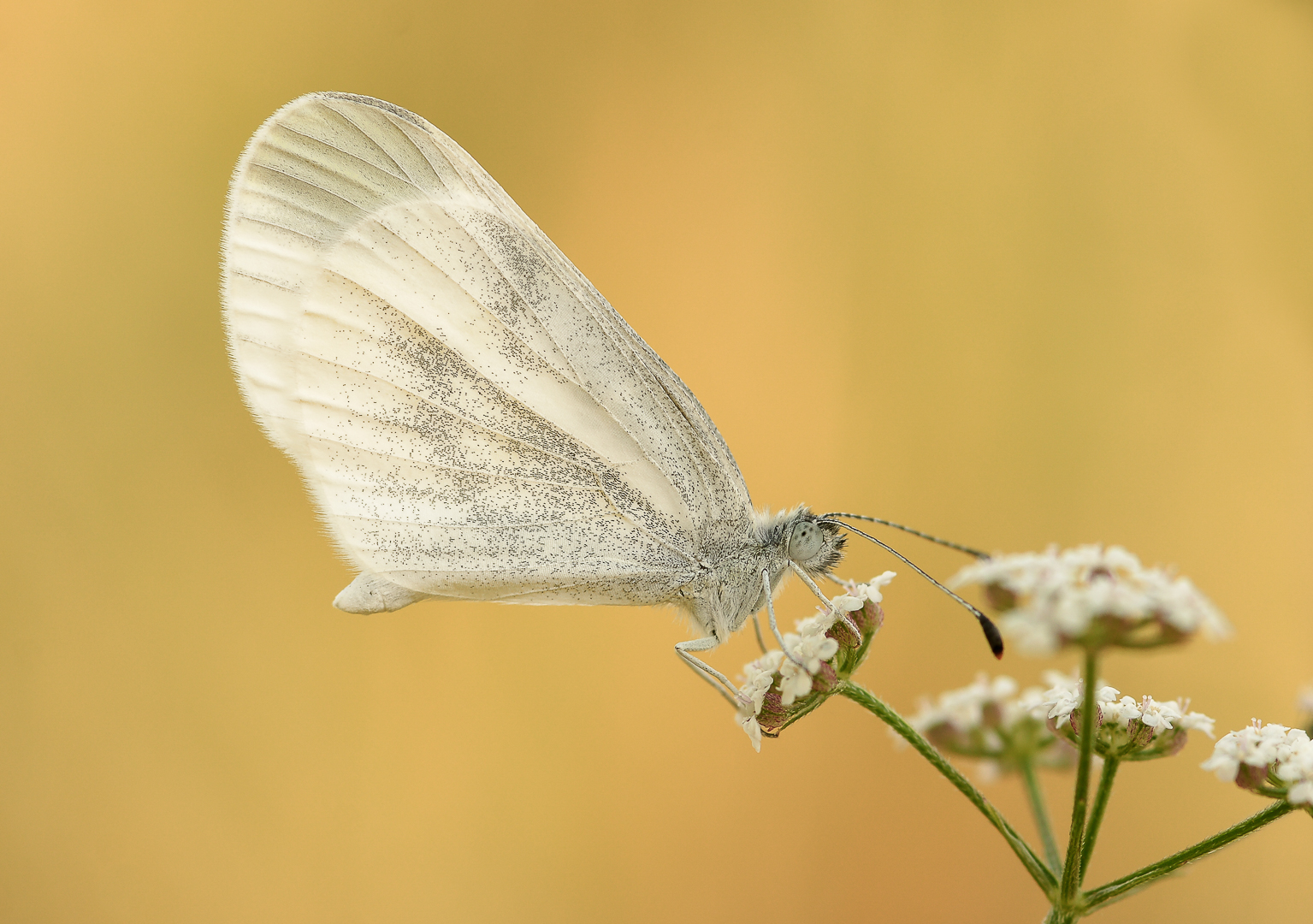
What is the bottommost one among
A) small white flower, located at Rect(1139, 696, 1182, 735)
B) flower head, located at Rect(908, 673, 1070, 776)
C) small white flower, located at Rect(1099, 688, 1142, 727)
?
flower head, located at Rect(908, 673, 1070, 776)

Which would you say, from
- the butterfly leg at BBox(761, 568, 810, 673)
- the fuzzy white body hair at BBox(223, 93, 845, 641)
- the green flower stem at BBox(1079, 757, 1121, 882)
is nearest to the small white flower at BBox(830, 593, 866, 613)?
the butterfly leg at BBox(761, 568, 810, 673)

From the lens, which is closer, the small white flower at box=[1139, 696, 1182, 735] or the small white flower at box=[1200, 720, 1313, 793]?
the small white flower at box=[1200, 720, 1313, 793]


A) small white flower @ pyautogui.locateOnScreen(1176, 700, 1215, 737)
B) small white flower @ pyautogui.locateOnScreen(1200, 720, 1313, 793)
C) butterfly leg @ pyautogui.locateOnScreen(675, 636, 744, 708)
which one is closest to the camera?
small white flower @ pyautogui.locateOnScreen(1200, 720, 1313, 793)

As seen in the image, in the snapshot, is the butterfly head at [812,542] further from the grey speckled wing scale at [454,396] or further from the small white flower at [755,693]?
the small white flower at [755,693]

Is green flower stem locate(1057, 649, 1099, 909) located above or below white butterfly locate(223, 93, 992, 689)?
below

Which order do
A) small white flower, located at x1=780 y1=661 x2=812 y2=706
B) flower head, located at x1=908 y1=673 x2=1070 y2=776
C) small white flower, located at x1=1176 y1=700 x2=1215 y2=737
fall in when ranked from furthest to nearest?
small white flower, located at x1=780 y1=661 x2=812 y2=706, small white flower, located at x1=1176 y1=700 x2=1215 y2=737, flower head, located at x1=908 y1=673 x2=1070 y2=776

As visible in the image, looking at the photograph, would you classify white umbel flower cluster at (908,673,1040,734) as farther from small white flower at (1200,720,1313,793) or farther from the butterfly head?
the butterfly head

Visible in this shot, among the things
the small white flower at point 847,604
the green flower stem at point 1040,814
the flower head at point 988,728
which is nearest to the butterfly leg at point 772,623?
the small white flower at point 847,604
